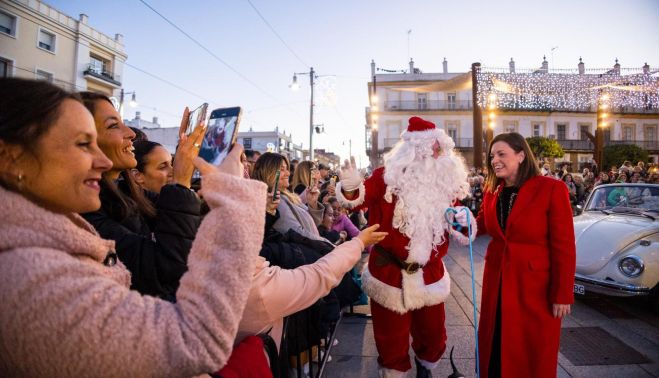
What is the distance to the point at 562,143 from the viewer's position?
37469mm

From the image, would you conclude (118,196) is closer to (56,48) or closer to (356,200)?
(356,200)

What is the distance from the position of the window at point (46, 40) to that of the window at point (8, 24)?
1.49 metres

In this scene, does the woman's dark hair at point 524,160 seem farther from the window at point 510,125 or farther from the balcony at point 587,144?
the balcony at point 587,144

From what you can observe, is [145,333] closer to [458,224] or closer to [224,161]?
[224,161]

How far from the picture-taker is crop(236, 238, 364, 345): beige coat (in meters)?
1.30

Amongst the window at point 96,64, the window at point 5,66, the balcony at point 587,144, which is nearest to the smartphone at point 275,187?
the window at point 5,66

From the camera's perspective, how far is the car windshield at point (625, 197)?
4.92 m

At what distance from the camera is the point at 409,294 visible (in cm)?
253

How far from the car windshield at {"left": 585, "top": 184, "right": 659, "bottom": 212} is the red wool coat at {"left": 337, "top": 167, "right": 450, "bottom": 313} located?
4.13 m

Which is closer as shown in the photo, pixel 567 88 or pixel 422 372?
pixel 422 372

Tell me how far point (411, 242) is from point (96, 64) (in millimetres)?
31103

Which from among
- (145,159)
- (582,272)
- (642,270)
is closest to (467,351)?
(582,272)

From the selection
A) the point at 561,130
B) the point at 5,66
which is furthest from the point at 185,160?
the point at 561,130

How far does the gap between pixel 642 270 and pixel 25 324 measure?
5.38 metres
